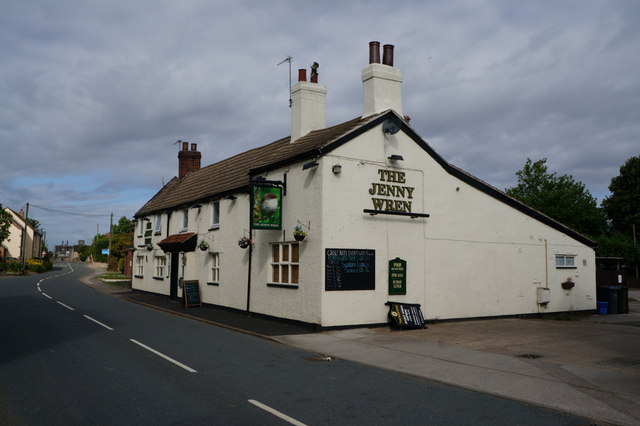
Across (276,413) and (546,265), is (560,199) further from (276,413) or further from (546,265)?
(276,413)

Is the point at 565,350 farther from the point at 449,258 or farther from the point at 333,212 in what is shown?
the point at 333,212

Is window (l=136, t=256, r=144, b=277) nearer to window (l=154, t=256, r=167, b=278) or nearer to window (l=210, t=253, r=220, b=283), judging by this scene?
window (l=154, t=256, r=167, b=278)

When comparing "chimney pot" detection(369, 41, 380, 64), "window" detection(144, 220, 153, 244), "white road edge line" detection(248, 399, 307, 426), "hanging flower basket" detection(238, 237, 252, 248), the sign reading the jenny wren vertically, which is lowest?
"white road edge line" detection(248, 399, 307, 426)

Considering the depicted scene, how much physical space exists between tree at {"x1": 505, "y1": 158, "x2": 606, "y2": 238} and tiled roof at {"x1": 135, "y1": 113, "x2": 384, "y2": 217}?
43.8 m

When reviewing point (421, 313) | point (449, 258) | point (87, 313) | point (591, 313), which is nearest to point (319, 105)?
point (449, 258)

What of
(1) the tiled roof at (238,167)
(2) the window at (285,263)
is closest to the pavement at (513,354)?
(2) the window at (285,263)

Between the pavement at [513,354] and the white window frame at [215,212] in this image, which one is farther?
the white window frame at [215,212]

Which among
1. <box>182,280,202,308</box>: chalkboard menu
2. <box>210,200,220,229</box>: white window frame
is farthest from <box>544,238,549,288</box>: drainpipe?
<box>182,280,202,308</box>: chalkboard menu

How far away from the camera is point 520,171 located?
64000 millimetres

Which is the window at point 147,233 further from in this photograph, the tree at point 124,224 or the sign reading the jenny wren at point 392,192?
the tree at point 124,224

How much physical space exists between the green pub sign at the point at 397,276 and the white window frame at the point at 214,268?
29.3 feet

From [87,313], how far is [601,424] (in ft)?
58.0

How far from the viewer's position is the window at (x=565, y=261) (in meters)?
21.4

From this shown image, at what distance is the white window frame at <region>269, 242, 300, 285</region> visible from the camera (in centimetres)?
1673
